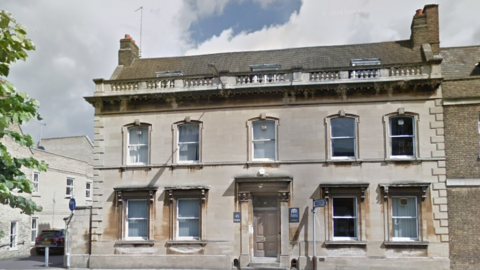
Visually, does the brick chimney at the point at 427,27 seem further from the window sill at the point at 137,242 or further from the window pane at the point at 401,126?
the window sill at the point at 137,242

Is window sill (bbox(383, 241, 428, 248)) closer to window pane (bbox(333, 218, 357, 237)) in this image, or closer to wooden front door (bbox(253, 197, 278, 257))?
window pane (bbox(333, 218, 357, 237))

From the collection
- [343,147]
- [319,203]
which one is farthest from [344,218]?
[343,147]

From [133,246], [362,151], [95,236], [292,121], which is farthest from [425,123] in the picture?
[95,236]

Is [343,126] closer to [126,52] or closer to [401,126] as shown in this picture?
[401,126]

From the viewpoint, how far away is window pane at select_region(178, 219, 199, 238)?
19750 millimetres

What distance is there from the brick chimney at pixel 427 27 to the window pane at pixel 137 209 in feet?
49.1

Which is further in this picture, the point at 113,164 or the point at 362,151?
the point at 113,164

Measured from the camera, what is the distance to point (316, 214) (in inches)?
739

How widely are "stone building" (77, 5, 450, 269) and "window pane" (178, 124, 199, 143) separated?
0.05 m

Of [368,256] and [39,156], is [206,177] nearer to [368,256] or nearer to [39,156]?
[368,256]

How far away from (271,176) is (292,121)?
253 centimetres

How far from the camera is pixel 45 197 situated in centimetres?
3072

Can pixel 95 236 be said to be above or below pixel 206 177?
below

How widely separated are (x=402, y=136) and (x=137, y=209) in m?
11.8
